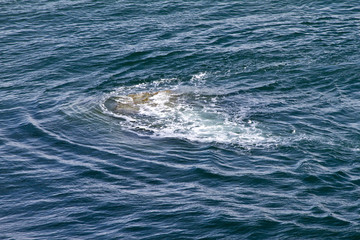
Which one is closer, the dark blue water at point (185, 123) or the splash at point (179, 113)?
the dark blue water at point (185, 123)

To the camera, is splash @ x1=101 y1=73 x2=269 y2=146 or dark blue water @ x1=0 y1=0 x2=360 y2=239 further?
splash @ x1=101 y1=73 x2=269 y2=146

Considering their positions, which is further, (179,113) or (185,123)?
(179,113)

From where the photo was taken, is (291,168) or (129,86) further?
(129,86)

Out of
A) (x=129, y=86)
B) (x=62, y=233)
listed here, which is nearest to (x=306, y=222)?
(x=62, y=233)

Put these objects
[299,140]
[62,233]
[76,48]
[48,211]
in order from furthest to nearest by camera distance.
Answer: [76,48]
[299,140]
[48,211]
[62,233]

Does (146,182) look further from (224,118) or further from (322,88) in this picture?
(322,88)
